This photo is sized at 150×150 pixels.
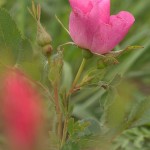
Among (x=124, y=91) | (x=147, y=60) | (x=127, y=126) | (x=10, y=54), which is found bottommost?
(x=147, y=60)

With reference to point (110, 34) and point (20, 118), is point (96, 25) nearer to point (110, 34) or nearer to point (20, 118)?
point (110, 34)

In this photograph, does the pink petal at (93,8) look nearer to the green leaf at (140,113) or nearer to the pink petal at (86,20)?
the pink petal at (86,20)

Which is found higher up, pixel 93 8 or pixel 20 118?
pixel 20 118

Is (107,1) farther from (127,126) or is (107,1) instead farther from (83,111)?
(83,111)

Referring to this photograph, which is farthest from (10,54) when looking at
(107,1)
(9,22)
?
(107,1)

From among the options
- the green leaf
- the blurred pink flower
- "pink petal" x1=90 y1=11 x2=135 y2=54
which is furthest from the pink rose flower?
the blurred pink flower

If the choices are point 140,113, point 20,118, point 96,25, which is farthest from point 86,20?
point 20,118

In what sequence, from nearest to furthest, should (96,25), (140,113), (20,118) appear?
(20,118)
(96,25)
(140,113)

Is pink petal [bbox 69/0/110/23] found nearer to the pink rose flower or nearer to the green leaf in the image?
the pink rose flower

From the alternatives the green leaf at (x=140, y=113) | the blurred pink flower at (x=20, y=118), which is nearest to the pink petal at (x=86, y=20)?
the green leaf at (x=140, y=113)
